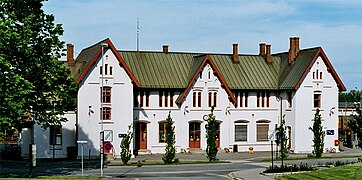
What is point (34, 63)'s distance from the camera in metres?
37.7

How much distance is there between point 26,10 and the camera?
126 ft

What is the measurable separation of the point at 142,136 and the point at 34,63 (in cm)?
2371

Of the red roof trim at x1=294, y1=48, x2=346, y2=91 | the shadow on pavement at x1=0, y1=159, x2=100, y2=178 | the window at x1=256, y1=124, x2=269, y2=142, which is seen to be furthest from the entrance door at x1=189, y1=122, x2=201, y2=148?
the shadow on pavement at x1=0, y1=159, x2=100, y2=178

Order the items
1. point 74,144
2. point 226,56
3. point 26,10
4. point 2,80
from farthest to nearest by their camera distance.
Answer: point 226,56 → point 74,144 → point 26,10 → point 2,80

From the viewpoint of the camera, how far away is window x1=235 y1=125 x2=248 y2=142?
63719 mm

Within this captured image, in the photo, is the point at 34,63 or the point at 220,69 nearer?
the point at 34,63

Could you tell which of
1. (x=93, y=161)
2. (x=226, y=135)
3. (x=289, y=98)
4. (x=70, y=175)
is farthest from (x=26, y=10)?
(x=289, y=98)

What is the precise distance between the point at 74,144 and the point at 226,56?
2088 cm

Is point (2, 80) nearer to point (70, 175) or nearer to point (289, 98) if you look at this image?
point (70, 175)

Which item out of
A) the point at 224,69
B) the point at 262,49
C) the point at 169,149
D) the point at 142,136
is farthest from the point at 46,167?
the point at 262,49

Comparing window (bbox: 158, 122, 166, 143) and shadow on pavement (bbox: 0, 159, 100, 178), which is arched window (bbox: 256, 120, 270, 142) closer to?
window (bbox: 158, 122, 166, 143)

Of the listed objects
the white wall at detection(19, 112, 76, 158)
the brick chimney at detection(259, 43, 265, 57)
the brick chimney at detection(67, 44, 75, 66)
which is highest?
the brick chimney at detection(259, 43, 265, 57)

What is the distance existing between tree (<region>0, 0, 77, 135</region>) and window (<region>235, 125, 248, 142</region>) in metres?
26.7

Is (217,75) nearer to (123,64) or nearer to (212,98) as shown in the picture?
(212,98)
